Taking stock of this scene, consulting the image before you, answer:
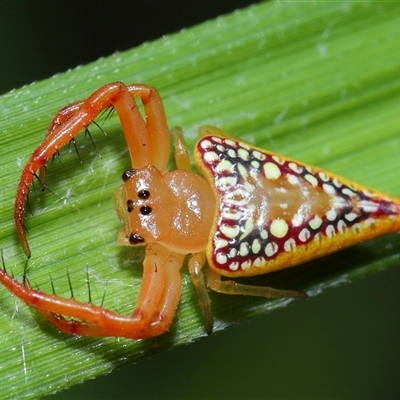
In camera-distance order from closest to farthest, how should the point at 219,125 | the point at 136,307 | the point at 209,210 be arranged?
the point at 136,307 → the point at 209,210 → the point at 219,125

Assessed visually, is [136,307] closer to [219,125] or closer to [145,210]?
[145,210]

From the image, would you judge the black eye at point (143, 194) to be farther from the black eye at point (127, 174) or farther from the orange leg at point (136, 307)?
the orange leg at point (136, 307)

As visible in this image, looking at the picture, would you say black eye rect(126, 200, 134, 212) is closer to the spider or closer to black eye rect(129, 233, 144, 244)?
the spider

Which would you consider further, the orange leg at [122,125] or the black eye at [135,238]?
the black eye at [135,238]

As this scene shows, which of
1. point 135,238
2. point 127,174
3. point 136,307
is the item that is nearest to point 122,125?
point 127,174

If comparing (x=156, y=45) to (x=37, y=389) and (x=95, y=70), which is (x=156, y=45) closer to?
(x=95, y=70)

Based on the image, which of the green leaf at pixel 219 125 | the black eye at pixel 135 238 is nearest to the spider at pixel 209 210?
the black eye at pixel 135 238
